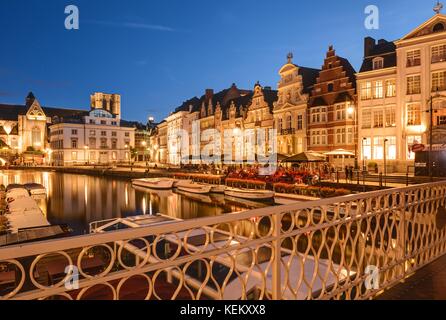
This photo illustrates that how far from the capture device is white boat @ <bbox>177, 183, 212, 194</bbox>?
108 ft

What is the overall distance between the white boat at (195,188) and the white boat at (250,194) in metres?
3.44

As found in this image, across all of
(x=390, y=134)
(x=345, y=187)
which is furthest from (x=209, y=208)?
(x=390, y=134)

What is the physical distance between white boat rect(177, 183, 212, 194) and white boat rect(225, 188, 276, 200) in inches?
135

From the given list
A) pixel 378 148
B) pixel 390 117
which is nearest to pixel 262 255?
pixel 378 148

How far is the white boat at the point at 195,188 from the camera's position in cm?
3278

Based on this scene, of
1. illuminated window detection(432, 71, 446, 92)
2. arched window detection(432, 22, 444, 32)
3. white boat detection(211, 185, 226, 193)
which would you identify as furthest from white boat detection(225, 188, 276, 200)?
arched window detection(432, 22, 444, 32)

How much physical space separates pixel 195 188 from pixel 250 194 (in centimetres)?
917

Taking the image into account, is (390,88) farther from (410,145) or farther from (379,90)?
(410,145)

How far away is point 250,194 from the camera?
26344 mm

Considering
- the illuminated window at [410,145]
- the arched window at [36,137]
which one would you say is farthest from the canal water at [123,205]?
the arched window at [36,137]

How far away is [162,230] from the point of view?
2.48 m

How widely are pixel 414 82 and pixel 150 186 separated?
31.0 meters

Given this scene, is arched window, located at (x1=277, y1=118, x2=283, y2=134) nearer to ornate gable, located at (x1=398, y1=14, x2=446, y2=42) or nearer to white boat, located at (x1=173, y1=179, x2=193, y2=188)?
white boat, located at (x1=173, y1=179, x2=193, y2=188)
